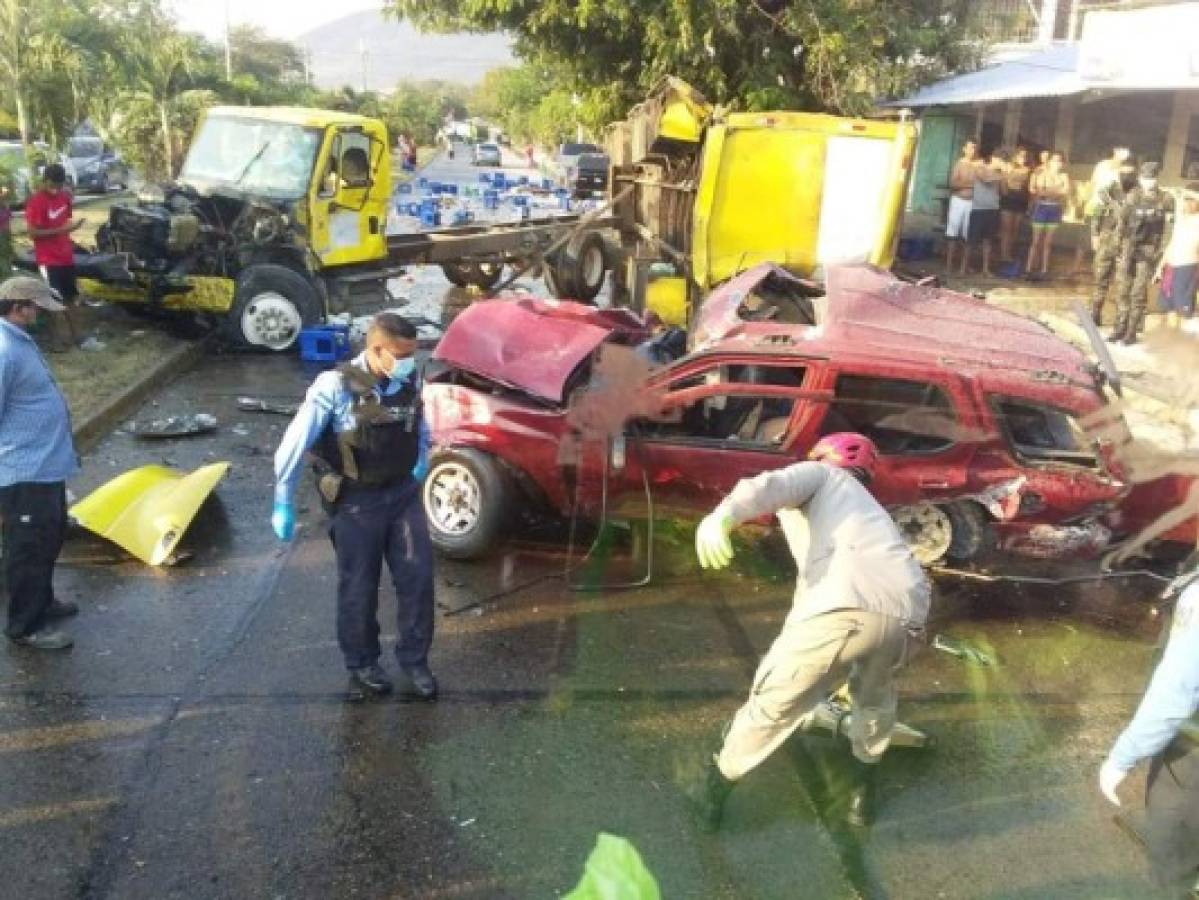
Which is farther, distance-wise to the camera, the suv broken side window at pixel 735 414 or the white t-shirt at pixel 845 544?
the suv broken side window at pixel 735 414

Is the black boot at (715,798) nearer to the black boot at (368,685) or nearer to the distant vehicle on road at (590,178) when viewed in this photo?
the black boot at (368,685)

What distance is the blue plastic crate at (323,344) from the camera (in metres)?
10.6

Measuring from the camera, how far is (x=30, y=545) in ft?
15.7

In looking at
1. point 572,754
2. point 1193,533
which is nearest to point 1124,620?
point 1193,533

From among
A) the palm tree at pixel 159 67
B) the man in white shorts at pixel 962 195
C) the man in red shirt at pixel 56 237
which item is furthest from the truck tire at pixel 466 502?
the palm tree at pixel 159 67

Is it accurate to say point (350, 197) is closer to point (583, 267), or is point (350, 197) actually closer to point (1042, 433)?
point (583, 267)

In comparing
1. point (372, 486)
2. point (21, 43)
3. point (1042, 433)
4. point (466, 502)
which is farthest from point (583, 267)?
point (21, 43)

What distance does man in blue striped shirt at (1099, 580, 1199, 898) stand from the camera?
2.94 metres

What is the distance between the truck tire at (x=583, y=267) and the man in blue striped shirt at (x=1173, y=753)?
11.0m

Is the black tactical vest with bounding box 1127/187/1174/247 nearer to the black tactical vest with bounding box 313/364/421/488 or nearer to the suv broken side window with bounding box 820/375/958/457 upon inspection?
the suv broken side window with bounding box 820/375/958/457

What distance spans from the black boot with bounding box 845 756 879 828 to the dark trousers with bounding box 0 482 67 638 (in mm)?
3729

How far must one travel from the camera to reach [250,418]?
8.91m

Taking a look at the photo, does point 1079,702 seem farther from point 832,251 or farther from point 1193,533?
point 832,251

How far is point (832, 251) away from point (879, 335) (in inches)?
201
